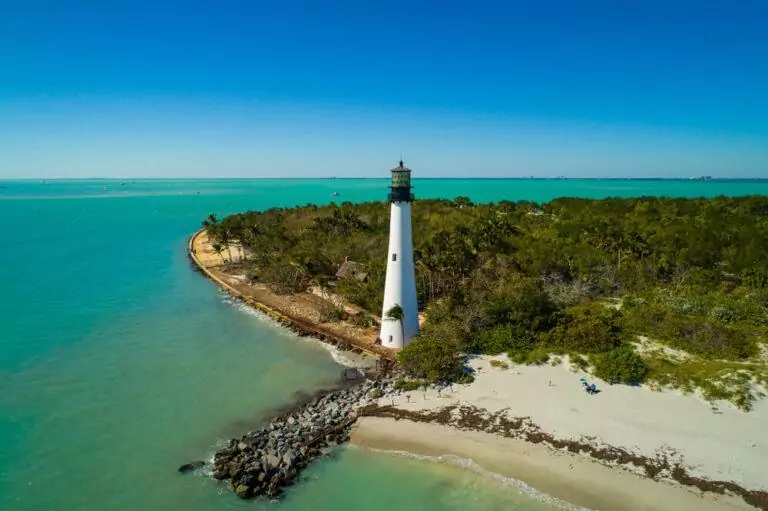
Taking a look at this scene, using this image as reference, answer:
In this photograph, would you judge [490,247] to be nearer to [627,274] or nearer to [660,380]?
[627,274]

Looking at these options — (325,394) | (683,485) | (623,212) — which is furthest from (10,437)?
(623,212)

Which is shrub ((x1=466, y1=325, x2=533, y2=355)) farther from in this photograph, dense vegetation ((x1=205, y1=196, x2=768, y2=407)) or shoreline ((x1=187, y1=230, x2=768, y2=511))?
shoreline ((x1=187, y1=230, x2=768, y2=511))

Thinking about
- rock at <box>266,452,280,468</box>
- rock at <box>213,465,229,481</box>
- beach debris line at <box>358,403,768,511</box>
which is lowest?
rock at <box>213,465,229,481</box>

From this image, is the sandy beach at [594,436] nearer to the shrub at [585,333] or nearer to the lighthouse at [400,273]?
the shrub at [585,333]

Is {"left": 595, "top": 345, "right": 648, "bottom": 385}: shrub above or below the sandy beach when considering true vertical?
above

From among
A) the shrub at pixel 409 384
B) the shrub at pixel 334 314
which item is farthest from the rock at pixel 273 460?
the shrub at pixel 334 314

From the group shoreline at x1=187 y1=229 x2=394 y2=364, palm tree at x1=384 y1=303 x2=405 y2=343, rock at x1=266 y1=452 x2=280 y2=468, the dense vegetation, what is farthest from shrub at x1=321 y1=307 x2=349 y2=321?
rock at x1=266 y1=452 x2=280 y2=468

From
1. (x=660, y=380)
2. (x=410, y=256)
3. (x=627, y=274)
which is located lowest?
(x=660, y=380)

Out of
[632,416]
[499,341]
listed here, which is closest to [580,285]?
[499,341]
